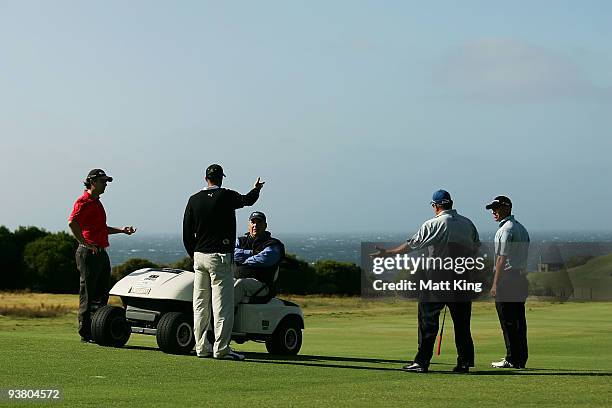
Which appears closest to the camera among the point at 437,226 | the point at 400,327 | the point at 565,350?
the point at 437,226

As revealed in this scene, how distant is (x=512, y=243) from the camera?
46.8 ft

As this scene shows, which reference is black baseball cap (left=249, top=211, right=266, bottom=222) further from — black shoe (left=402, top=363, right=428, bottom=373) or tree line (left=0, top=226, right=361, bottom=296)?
tree line (left=0, top=226, right=361, bottom=296)

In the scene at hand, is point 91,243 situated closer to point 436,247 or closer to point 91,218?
point 91,218

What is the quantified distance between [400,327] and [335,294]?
124ft

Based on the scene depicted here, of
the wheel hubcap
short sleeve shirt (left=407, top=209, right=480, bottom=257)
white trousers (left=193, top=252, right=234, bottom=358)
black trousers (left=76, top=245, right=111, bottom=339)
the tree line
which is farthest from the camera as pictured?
the tree line

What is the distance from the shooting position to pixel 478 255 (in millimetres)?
13602

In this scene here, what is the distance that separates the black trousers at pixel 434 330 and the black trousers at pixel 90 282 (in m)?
4.45

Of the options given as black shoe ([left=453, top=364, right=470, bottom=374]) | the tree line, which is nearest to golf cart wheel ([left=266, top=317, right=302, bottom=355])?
black shoe ([left=453, top=364, right=470, bottom=374])

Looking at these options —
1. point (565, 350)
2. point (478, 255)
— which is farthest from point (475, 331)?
point (478, 255)

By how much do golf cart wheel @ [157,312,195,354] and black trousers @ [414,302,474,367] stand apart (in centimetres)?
293

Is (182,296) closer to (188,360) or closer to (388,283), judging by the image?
(188,360)

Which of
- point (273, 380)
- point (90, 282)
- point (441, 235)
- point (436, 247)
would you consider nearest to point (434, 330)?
point (436, 247)

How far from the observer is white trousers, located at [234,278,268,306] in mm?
14547

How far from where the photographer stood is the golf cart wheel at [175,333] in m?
14.1
